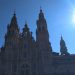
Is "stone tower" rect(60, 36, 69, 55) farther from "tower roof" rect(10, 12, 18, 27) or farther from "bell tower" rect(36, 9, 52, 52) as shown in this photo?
"tower roof" rect(10, 12, 18, 27)

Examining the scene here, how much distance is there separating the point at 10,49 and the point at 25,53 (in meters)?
3.86

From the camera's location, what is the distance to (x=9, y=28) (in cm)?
5116

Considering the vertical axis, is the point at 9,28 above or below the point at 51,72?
above

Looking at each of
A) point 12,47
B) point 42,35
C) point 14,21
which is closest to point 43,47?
point 42,35

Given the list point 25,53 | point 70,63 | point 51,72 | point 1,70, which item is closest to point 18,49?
point 25,53

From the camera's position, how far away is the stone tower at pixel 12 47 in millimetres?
44594

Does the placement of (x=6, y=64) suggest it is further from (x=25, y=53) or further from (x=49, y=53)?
(x=49, y=53)

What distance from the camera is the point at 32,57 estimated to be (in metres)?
45.0

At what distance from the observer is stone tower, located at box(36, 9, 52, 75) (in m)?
43.6

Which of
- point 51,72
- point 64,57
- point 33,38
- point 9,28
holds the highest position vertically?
point 9,28

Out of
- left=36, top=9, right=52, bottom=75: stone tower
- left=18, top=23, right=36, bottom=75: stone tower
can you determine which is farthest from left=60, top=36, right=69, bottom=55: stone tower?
left=18, top=23, right=36, bottom=75: stone tower

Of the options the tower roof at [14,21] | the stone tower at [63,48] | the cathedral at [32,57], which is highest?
the tower roof at [14,21]

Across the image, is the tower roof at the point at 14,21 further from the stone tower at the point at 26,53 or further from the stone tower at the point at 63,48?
the stone tower at the point at 63,48

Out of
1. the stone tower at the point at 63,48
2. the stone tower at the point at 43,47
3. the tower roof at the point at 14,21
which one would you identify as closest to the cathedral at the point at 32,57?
the stone tower at the point at 43,47
